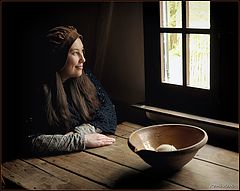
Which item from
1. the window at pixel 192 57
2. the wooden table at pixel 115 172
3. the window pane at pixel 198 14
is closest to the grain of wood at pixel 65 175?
the wooden table at pixel 115 172

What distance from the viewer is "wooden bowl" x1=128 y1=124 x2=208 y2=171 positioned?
941mm

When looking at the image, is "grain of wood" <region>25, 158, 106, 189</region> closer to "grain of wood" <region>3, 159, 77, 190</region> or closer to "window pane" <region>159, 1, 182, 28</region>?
"grain of wood" <region>3, 159, 77, 190</region>

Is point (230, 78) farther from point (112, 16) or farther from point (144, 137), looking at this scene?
point (112, 16)

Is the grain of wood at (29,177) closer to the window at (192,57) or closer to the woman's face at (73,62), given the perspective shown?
the woman's face at (73,62)

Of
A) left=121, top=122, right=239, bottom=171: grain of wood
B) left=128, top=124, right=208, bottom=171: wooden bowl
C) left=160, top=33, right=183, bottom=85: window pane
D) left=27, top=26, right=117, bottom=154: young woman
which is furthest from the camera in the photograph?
left=160, top=33, right=183, bottom=85: window pane

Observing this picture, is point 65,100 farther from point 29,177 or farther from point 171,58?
point 171,58

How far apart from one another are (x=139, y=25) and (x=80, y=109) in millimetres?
411

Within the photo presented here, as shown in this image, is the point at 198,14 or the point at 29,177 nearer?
the point at 29,177

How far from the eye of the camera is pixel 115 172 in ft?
3.41

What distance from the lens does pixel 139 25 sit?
1411mm

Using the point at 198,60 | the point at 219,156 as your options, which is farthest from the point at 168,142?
the point at 198,60

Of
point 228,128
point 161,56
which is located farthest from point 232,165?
point 161,56

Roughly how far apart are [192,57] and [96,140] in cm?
42

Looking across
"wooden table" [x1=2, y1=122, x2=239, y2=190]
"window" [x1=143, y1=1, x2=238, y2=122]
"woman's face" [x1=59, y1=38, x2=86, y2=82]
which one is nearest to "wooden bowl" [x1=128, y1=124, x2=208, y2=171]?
"wooden table" [x1=2, y1=122, x2=239, y2=190]
